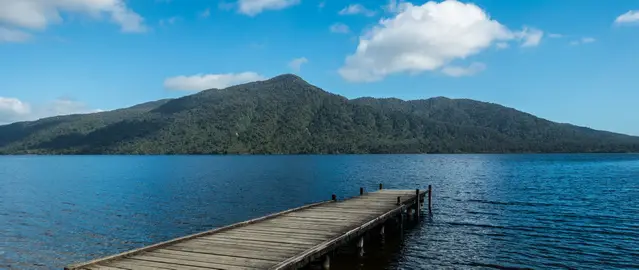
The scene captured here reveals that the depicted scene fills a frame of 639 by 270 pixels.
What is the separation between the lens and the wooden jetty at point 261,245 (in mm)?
14883

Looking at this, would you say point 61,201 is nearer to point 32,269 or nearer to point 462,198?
point 32,269

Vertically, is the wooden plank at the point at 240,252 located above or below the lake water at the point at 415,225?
above

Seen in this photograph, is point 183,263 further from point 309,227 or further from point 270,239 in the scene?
point 309,227

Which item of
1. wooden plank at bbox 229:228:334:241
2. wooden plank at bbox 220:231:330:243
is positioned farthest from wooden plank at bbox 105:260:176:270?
wooden plank at bbox 229:228:334:241

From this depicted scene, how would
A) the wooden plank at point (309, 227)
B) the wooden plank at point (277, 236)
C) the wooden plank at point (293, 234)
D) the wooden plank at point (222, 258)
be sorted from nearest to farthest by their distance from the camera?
1. the wooden plank at point (222, 258)
2. the wooden plank at point (277, 236)
3. the wooden plank at point (293, 234)
4. the wooden plank at point (309, 227)

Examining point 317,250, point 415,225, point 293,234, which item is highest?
point 293,234

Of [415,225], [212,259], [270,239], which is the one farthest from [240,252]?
[415,225]

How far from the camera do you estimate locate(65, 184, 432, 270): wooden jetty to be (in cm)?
1488

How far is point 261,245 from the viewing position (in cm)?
1791

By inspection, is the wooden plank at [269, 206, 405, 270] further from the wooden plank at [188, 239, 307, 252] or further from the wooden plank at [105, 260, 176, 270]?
the wooden plank at [105, 260, 176, 270]

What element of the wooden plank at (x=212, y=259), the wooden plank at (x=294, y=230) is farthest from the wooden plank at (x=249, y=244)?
the wooden plank at (x=294, y=230)

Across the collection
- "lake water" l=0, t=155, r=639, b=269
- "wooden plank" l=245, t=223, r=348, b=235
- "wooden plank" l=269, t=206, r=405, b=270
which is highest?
"wooden plank" l=245, t=223, r=348, b=235

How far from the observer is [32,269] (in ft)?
74.8

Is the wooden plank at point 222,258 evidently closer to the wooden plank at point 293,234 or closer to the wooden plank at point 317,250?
the wooden plank at point 317,250
